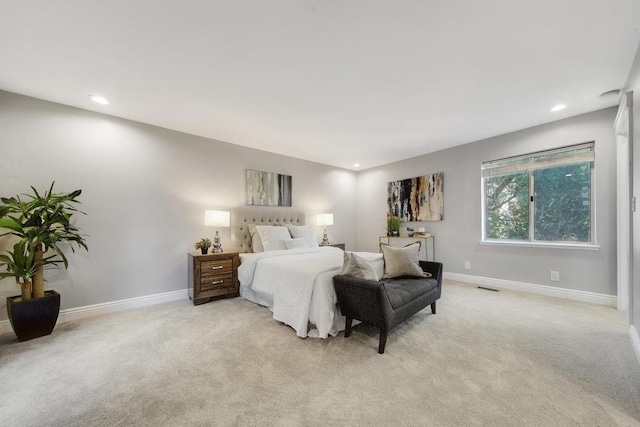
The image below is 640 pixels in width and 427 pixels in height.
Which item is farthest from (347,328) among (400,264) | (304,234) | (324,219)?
(324,219)

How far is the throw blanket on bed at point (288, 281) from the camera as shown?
2395 mm

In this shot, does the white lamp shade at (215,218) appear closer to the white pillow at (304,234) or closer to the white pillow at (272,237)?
the white pillow at (272,237)

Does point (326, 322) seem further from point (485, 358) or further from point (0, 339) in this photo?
point (0, 339)

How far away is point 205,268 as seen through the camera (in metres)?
3.34

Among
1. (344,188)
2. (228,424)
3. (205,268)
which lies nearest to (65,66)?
(205,268)

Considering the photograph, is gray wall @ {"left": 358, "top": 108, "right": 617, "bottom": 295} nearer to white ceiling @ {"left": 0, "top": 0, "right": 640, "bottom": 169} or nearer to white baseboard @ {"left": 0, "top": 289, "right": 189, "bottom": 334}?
white ceiling @ {"left": 0, "top": 0, "right": 640, "bottom": 169}

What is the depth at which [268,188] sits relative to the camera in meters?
4.54

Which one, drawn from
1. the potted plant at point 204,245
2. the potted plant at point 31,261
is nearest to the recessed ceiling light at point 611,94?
the potted plant at point 204,245

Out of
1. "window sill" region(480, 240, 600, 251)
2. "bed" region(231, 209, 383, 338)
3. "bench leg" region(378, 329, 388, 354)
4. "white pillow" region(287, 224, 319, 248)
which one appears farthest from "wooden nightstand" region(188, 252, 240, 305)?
"window sill" region(480, 240, 600, 251)

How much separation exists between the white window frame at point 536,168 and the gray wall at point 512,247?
7cm

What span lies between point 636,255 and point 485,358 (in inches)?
58.3

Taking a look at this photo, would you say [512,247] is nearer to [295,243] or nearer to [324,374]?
[295,243]

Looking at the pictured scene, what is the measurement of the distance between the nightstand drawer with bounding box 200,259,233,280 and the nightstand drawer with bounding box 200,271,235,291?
41mm

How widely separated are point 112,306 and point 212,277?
117cm
